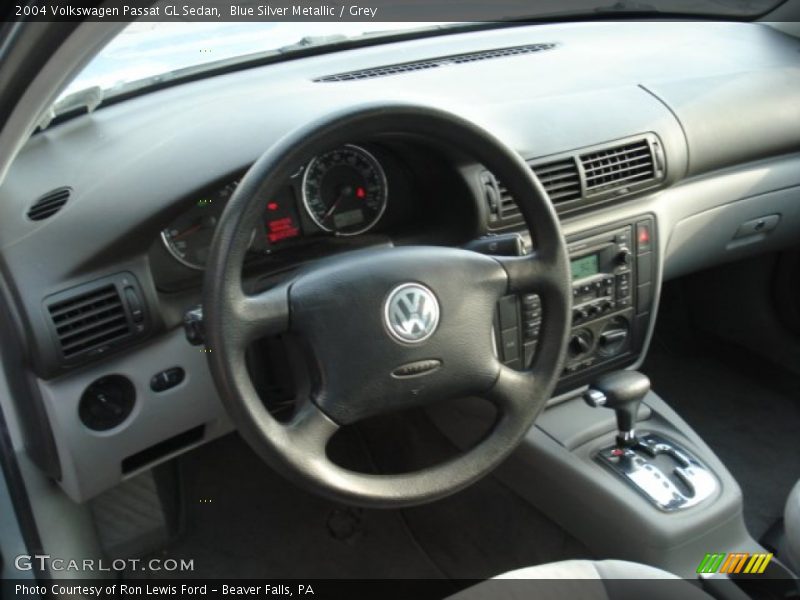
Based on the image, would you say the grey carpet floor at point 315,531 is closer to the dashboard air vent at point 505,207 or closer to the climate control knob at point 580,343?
the climate control knob at point 580,343

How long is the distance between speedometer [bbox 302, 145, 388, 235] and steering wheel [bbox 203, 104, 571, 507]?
349 mm

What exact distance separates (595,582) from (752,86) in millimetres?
1575

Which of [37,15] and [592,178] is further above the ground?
[37,15]

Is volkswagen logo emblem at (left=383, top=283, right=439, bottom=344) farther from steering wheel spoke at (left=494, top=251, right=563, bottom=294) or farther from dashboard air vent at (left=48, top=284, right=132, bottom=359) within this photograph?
dashboard air vent at (left=48, top=284, right=132, bottom=359)

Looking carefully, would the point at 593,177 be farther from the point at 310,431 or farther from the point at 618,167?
the point at 310,431

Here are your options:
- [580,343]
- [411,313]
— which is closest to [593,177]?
[580,343]

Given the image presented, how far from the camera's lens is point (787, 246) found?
110 inches

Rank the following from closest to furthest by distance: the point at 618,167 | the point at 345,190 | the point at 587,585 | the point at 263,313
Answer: the point at 263,313 < the point at 587,585 < the point at 345,190 < the point at 618,167

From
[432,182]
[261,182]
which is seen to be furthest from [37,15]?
[432,182]

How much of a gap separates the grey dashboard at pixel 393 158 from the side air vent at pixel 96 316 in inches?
0.7

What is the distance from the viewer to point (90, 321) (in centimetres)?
158

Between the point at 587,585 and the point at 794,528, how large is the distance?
0.52 meters

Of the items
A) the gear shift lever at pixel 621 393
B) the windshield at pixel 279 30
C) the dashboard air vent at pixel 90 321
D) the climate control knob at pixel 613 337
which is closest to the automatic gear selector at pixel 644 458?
the gear shift lever at pixel 621 393

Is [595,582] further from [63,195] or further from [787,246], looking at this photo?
[787,246]
